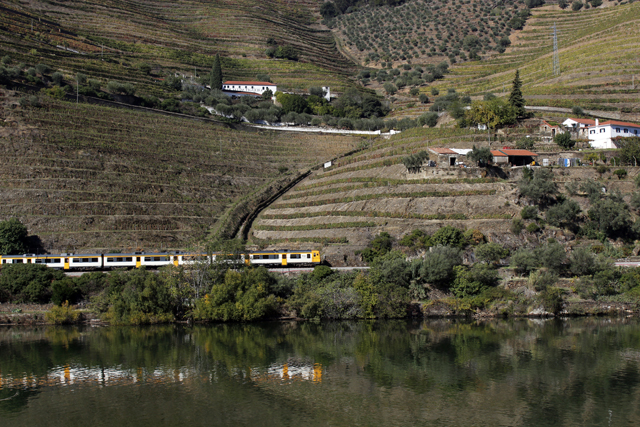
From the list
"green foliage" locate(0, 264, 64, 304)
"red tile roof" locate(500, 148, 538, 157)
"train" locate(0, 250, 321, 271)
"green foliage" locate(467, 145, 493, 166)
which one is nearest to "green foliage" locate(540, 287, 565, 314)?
"green foliage" locate(467, 145, 493, 166)

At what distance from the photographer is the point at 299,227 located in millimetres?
57625

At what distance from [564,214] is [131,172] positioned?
43785mm

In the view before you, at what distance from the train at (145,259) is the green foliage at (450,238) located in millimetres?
9873

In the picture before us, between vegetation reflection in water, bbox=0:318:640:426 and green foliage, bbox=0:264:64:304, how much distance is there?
11.7 ft

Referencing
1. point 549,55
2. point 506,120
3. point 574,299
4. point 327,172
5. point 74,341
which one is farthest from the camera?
point 549,55

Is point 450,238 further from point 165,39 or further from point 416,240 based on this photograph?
point 165,39

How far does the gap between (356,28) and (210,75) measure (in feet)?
201

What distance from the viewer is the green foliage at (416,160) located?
2215 inches

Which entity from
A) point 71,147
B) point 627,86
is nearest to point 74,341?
point 71,147

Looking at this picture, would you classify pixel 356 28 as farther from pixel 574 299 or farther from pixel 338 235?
pixel 574 299

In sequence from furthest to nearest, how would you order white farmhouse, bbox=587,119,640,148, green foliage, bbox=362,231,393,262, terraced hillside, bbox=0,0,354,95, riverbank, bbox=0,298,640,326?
terraced hillside, bbox=0,0,354,95 → white farmhouse, bbox=587,119,640,148 → green foliage, bbox=362,231,393,262 → riverbank, bbox=0,298,640,326

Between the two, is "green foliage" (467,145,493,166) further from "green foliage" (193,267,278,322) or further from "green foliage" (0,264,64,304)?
"green foliage" (0,264,64,304)

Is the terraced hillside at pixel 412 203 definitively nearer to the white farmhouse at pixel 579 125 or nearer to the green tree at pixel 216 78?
the white farmhouse at pixel 579 125

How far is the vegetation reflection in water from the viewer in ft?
84.3
